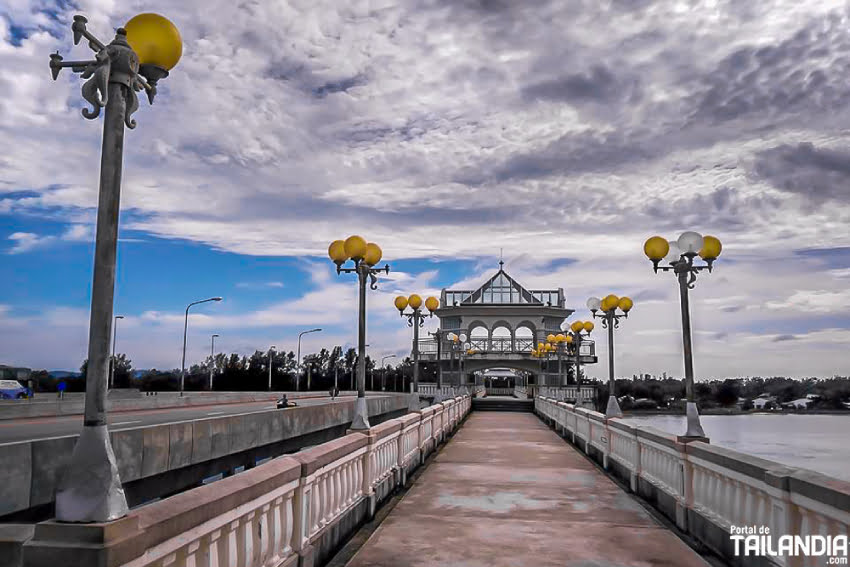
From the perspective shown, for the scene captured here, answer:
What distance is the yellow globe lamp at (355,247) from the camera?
40.4 ft

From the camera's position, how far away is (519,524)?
27.9 ft

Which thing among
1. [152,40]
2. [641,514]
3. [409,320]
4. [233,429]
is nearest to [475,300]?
[409,320]

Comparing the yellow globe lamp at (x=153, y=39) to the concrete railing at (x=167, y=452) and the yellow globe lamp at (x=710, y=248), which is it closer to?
the concrete railing at (x=167, y=452)

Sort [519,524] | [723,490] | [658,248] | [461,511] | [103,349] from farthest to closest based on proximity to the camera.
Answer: [658,248]
[461,511]
[519,524]
[723,490]
[103,349]

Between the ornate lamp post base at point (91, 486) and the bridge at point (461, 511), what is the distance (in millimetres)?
109

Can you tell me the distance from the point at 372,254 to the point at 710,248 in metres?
6.02

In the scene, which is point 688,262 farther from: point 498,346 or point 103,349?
point 498,346

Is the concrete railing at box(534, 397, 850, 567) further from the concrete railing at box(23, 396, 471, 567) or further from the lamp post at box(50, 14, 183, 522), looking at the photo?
the lamp post at box(50, 14, 183, 522)

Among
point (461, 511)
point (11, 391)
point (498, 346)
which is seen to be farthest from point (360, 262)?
point (498, 346)

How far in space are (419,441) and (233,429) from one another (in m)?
7.23

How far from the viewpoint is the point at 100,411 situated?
12.3 feet

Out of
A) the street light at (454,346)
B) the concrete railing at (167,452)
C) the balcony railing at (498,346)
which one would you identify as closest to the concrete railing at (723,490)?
the concrete railing at (167,452)

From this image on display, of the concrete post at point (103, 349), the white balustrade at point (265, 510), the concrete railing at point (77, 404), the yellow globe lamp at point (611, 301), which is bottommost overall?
the concrete railing at point (77, 404)

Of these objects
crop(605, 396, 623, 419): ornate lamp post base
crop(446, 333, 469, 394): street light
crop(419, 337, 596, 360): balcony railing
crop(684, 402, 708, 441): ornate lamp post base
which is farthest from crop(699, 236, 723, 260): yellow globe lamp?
crop(419, 337, 596, 360): balcony railing
